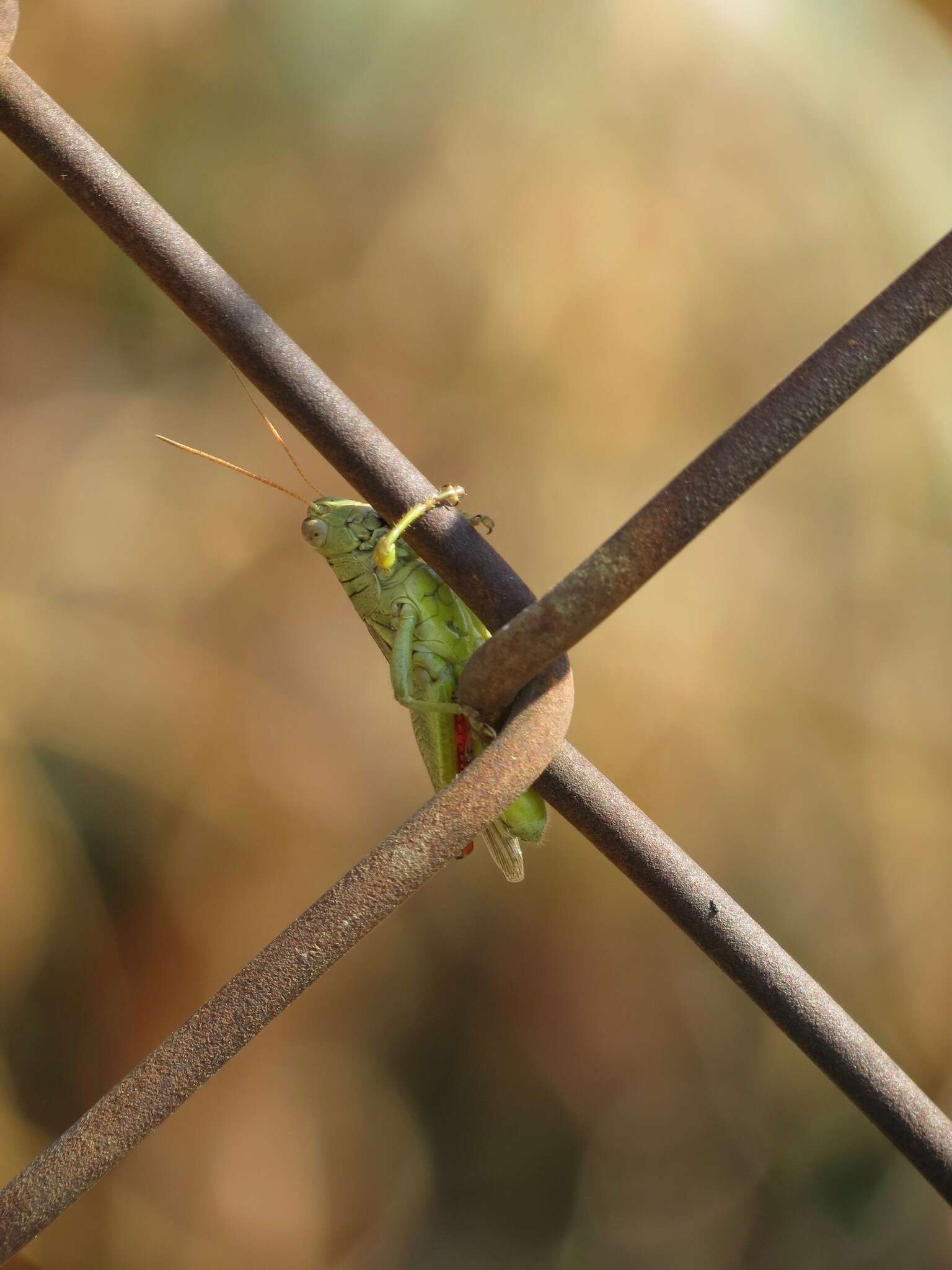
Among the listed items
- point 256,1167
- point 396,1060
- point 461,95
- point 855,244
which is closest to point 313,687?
point 396,1060

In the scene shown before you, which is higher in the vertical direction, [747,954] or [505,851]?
[747,954]

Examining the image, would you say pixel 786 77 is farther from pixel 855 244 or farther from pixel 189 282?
pixel 189 282

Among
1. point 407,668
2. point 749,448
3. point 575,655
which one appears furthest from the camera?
point 575,655

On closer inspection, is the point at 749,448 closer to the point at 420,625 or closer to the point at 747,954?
the point at 747,954

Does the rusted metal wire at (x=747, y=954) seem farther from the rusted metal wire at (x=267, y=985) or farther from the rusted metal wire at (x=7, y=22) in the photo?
the rusted metal wire at (x=7, y=22)

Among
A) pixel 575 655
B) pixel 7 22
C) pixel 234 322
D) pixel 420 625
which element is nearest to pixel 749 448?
pixel 234 322

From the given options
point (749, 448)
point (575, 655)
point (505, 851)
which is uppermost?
point (749, 448)

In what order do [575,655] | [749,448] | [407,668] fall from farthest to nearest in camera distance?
[575,655] < [407,668] < [749,448]
